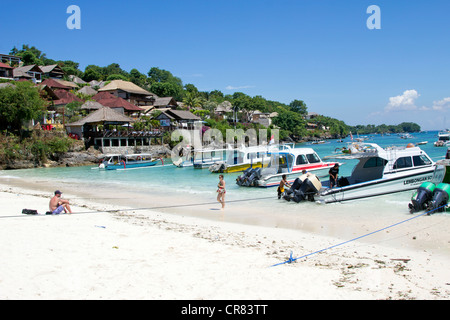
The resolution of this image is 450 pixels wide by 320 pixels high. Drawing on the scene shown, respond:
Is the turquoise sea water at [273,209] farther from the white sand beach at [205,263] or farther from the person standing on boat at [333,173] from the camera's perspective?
the person standing on boat at [333,173]

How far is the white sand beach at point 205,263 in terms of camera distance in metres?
6.56

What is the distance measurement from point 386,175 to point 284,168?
A: 7.64 metres

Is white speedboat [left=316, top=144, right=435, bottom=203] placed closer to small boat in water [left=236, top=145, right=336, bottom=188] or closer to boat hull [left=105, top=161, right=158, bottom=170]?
small boat in water [left=236, top=145, right=336, bottom=188]

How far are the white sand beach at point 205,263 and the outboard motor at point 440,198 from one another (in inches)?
59.2

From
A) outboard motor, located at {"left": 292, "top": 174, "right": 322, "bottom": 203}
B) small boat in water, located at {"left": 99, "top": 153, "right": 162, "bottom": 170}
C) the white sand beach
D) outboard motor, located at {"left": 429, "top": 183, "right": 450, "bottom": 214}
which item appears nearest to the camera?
the white sand beach

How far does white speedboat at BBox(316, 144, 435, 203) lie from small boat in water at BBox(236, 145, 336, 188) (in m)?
5.14

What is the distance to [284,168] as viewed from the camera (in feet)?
78.9

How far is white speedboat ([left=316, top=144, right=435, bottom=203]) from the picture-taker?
17031 mm

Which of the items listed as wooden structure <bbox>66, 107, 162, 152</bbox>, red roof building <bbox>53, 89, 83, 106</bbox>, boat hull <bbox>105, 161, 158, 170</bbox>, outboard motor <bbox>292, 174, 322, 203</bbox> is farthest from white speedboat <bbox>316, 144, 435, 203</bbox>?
red roof building <bbox>53, 89, 83, 106</bbox>

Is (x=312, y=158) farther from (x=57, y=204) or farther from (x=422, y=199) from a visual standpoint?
(x=57, y=204)

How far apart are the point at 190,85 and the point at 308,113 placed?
276 ft

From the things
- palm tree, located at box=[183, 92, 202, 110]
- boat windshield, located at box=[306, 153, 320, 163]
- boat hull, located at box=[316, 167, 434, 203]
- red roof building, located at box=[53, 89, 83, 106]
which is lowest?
boat hull, located at box=[316, 167, 434, 203]
